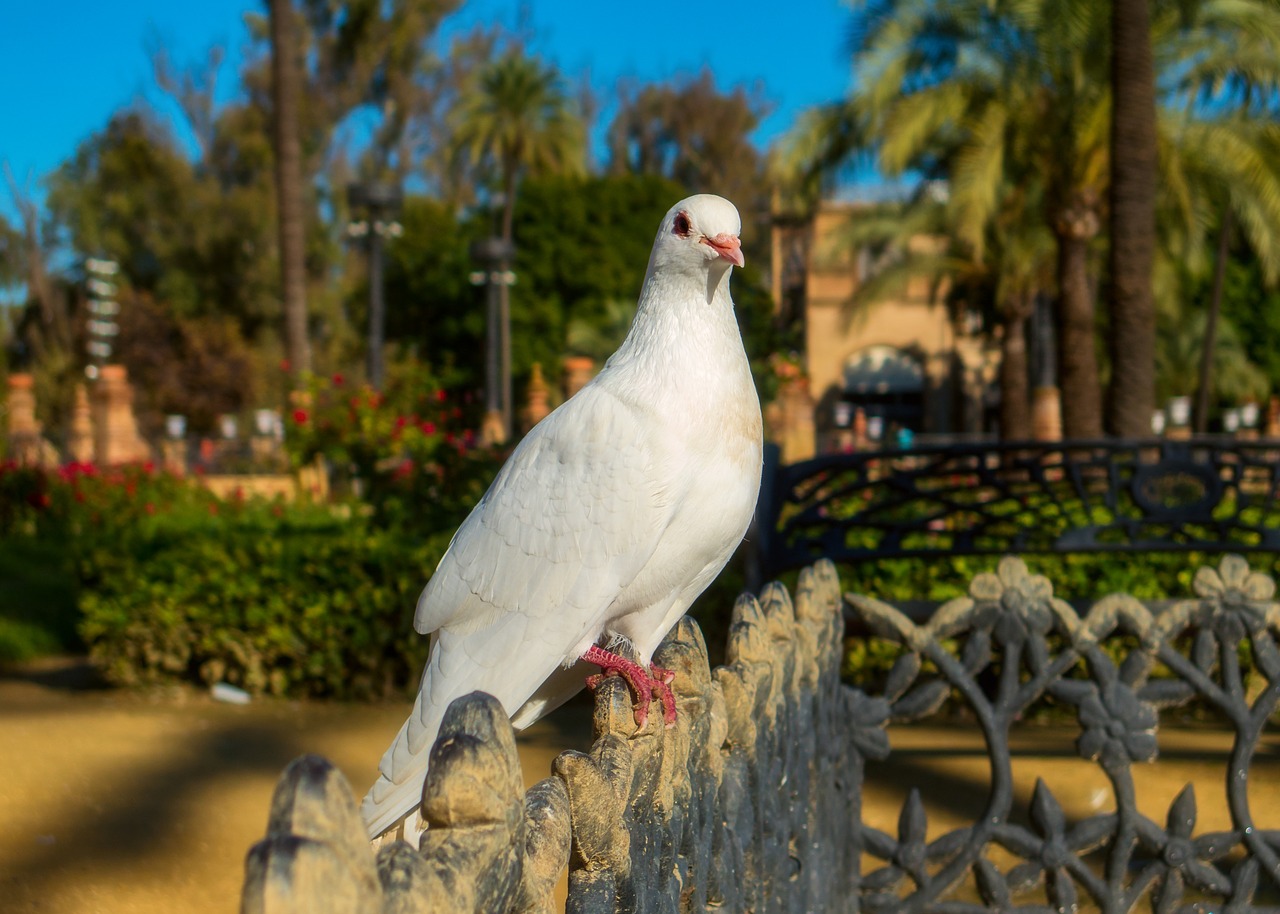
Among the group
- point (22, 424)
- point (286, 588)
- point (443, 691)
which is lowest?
point (286, 588)

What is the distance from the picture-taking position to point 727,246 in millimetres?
2031

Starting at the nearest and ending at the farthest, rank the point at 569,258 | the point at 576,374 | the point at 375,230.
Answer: the point at 576,374, the point at 375,230, the point at 569,258

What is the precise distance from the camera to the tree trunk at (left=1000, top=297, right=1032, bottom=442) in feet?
71.4

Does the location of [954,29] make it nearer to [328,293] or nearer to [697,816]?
[697,816]

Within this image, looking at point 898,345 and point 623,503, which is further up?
point 898,345

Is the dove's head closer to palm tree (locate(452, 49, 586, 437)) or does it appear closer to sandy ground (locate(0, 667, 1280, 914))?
sandy ground (locate(0, 667, 1280, 914))

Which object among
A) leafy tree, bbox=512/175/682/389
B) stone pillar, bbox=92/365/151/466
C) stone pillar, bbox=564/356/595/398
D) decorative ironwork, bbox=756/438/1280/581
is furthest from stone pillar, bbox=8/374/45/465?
decorative ironwork, bbox=756/438/1280/581

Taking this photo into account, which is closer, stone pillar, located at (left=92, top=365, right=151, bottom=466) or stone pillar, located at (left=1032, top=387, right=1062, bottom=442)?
stone pillar, located at (left=1032, top=387, right=1062, bottom=442)

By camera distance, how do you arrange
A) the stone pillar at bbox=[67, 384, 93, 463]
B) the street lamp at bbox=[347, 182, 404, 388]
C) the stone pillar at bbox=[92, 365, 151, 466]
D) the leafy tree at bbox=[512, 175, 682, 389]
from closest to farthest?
1. the street lamp at bbox=[347, 182, 404, 388]
2. the stone pillar at bbox=[92, 365, 151, 466]
3. the stone pillar at bbox=[67, 384, 93, 463]
4. the leafy tree at bbox=[512, 175, 682, 389]

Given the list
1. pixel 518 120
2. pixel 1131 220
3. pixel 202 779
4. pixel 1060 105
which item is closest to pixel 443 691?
pixel 202 779

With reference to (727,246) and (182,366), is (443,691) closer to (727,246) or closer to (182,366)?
(727,246)

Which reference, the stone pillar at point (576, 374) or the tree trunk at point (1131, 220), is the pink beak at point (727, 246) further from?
the stone pillar at point (576, 374)

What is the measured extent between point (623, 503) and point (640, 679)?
13.4 inches

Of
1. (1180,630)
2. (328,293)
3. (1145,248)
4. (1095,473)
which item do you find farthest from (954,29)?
(328,293)
